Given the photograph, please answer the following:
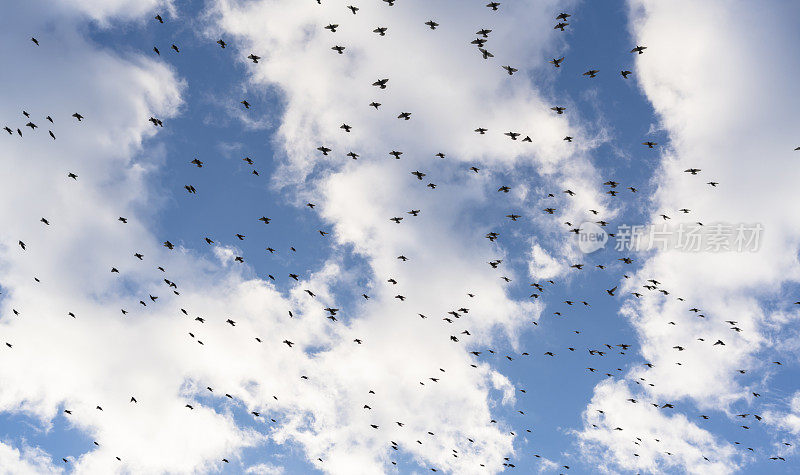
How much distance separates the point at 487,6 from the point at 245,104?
78.1ft

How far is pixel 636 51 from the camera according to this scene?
133 feet

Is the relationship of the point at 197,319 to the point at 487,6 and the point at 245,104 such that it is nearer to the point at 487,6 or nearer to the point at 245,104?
the point at 245,104

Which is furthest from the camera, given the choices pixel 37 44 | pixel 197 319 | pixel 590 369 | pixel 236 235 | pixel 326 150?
pixel 590 369

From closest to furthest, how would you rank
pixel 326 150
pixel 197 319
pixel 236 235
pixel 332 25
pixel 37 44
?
1. pixel 332 25
2. pixel 37 44
3. pixel 326 150
4. pixel 236 235
5. pixel 197 319

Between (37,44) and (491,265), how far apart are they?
49.3 meters

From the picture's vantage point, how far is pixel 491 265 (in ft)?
175

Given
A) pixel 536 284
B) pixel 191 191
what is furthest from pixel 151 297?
pixel 536 284

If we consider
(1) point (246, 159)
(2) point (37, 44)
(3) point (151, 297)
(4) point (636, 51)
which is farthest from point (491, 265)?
(2) point (37, 44)

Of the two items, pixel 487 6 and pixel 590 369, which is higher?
pixel 487 6

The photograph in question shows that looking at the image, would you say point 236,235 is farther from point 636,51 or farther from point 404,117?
point 636,51

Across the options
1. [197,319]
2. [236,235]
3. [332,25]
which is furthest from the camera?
[197,319]

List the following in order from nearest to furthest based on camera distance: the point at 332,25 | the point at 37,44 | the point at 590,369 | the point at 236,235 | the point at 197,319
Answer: the point at 332,25
the point at 37,44
the point at 236,235
the point at 197,319
the point at 590,369

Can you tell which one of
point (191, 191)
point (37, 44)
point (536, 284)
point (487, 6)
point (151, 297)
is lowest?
point (151, 297)

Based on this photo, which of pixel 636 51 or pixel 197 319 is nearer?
pixel 636 51
